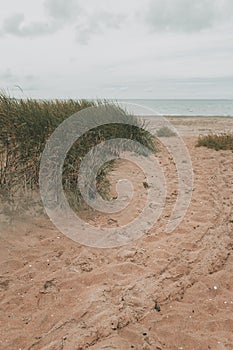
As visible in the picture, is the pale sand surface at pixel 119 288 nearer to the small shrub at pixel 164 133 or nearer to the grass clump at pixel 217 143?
the grass clump at pixel 217 143

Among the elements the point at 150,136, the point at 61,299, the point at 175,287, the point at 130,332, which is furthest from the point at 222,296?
the point at 150,136

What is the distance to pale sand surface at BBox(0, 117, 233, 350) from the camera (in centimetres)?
302

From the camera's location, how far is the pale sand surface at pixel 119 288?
3.02 meters

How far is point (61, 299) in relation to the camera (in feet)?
11.6

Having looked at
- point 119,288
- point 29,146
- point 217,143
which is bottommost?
point 119,288

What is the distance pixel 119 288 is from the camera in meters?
3.71

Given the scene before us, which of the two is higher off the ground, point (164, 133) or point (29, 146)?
point (164, 133)

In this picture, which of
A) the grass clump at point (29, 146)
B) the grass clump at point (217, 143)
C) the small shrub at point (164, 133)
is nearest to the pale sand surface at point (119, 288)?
the grass clump at point (29, 146)

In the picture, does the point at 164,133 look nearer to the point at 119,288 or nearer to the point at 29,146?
the point at 29,146

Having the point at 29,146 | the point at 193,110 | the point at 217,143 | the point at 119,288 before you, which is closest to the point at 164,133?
the point at 217,143

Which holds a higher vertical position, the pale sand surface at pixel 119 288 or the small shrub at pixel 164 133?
the small shrub at pixel 164 133

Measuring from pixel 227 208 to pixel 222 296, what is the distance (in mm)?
2560

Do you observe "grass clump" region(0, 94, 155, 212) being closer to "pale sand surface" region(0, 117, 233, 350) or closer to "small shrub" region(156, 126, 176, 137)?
"pale sand surface" region(0, 117, 233, 350)

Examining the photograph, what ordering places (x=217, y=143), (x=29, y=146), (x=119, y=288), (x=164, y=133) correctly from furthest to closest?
(x=164, y=133) < (x=217, y=143) < (x=29, y=146) < (x=119, y=288)
